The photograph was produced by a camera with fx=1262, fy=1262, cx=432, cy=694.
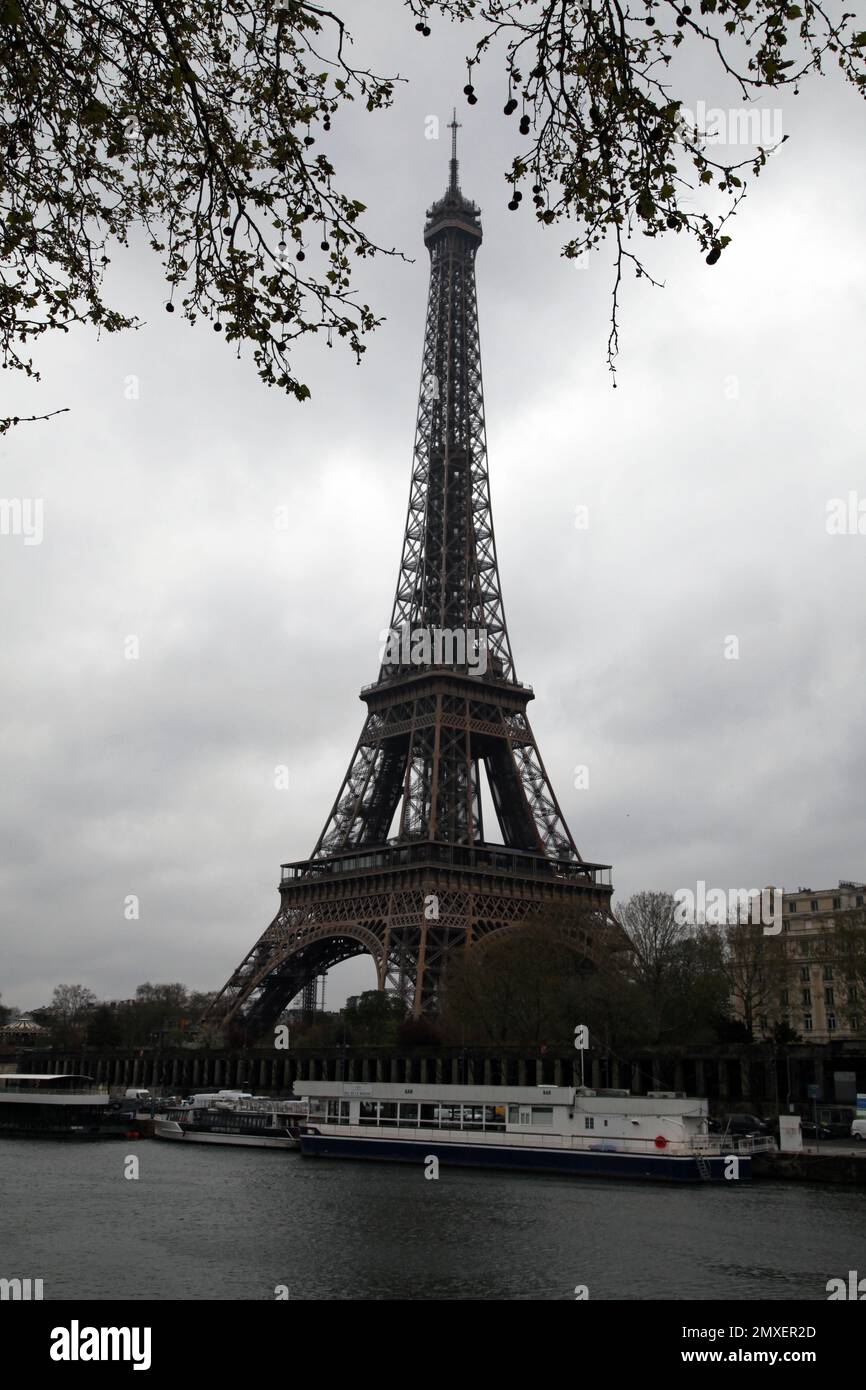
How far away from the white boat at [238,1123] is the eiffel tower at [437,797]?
10818mm

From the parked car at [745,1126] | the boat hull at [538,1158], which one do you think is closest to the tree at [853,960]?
the parked car at [745,1126]

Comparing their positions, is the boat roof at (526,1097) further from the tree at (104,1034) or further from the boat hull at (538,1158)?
the tree at (104,1034)

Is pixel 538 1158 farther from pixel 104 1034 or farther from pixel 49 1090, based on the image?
pixel 104 1034

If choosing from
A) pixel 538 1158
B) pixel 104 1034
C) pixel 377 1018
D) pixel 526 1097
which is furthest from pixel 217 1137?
pixel 104 1034

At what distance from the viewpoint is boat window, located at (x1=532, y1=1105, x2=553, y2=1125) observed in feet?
179

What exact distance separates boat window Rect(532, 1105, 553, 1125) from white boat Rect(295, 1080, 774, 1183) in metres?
0.04

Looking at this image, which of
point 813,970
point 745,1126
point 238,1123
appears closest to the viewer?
point 745,1126

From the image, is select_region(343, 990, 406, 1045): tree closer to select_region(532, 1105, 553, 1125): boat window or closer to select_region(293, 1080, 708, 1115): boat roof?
select_region(293, 1080, 708, 1115): boat roof

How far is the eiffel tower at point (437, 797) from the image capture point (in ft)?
277

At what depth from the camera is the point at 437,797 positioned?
89.8 metres

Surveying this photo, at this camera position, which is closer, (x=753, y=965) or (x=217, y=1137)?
(x=217, y=1137)

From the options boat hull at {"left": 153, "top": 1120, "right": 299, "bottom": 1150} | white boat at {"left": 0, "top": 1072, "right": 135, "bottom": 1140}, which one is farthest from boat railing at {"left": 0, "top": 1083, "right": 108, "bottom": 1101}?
boat hull at {"left": 153, "top": 1120, "right": 299, "bottom": 1150}

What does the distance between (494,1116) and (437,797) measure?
115 ft
